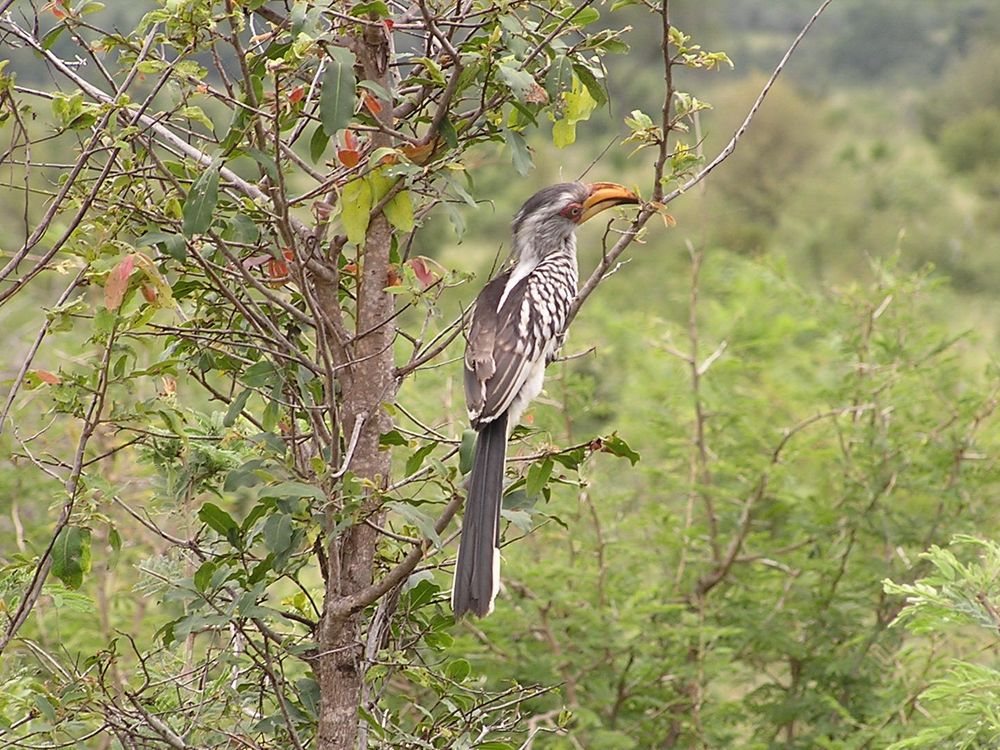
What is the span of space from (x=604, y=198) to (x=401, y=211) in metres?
1.04

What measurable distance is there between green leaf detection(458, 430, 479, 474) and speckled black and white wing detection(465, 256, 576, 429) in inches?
19.4

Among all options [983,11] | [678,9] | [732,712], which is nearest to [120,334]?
[732,712]

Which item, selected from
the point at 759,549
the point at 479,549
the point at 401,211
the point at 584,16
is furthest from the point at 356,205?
the point at 759,549

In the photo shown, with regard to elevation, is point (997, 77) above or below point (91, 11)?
above

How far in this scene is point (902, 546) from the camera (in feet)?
16.1

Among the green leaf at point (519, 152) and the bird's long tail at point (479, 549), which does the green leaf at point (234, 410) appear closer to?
the bird's long tail at point (479, 549)

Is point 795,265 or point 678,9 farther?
point 678,9

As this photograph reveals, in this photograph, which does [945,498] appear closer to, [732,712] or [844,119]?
[732,712]

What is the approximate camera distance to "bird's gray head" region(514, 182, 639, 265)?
3.23 m

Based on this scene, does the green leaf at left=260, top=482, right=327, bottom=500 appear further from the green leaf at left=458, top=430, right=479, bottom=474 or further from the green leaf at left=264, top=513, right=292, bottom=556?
the green leaf at left=458, top=430, right=479, bottom=474

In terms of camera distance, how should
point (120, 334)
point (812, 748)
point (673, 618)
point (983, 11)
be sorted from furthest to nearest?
point (983, 11)
point (673, 618)
point (812, 748)
point (120, 334)

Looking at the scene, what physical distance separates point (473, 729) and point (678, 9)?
128 feet

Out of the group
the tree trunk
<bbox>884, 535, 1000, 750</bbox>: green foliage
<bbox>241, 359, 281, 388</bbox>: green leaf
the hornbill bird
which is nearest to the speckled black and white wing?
the hornbill bird

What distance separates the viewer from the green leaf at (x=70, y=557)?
81.5 inches
